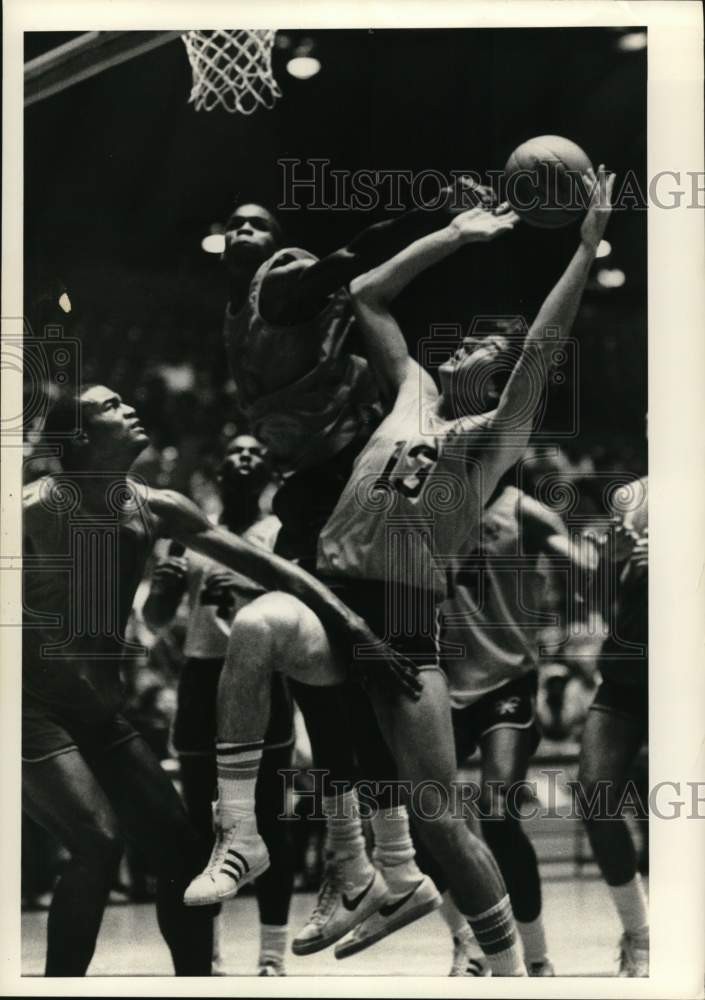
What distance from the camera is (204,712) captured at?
2412mm

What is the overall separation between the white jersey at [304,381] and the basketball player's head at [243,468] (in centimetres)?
3

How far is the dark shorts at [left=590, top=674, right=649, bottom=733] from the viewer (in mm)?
2428

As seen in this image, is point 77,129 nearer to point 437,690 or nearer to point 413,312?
point 413,312

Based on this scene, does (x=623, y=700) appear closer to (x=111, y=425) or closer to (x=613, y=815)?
(x=613, y=815)

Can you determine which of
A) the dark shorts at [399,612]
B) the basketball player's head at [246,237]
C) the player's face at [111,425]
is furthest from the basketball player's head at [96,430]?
the dark shorts at [399,612]

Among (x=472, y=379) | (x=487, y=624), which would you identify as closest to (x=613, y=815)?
(x=487, y=624)

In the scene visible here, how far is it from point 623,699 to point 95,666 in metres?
1.33

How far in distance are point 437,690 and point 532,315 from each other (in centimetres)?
96

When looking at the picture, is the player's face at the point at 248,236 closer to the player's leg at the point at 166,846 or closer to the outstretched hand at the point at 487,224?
the outstretched hand at the point at 487,224

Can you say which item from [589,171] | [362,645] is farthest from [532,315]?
[362,645]

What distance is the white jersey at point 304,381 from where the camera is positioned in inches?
96.2

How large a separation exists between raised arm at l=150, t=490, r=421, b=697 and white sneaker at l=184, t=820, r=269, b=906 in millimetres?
526

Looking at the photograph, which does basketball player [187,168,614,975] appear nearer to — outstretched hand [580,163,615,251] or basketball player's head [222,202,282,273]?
outstretched hand [580,163,615,251]

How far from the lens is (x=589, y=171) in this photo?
2.44 meters
